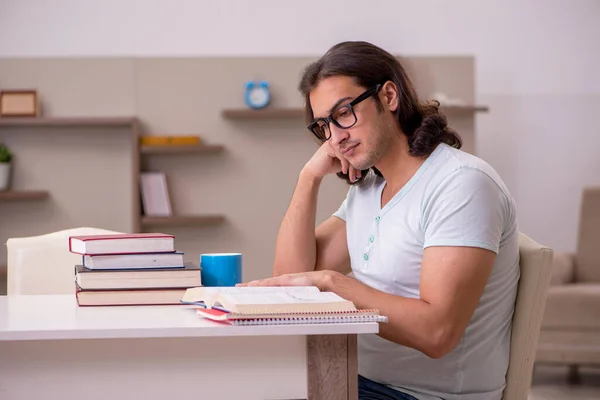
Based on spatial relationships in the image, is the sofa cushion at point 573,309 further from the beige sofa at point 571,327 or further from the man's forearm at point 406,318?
the man's forearm at point 406,318

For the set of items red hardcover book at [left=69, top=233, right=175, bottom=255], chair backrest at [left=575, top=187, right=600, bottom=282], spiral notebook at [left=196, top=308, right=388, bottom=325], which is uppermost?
red hardcover book at [left=69, top=233, right=175, bottom=255]

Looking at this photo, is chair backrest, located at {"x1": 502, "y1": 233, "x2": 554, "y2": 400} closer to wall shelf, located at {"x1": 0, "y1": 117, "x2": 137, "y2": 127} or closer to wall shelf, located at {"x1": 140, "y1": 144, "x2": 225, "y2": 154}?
wall shelf, located at {"x1": 140, "y1": 144, "x2": 225, "y2": 154}

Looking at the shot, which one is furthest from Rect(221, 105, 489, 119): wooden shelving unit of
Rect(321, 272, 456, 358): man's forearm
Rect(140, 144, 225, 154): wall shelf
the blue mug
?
Rect(321, 272, 456, 358): man's forearm

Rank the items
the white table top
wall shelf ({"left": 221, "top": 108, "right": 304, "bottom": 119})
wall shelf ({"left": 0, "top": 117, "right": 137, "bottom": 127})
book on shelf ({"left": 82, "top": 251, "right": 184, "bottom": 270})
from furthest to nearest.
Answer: wall shelf ({"left": 221, "top": 108, "right": 304, "bottom": 119}) < wall shelf ({"left": 0, "top": 117, "right": 137, "bottom": 127}) < book on shelf ({"left": 82, "top": 251, "right": 184, "bottom": 270}) < the white table top

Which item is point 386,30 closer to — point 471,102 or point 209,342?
point 471,102

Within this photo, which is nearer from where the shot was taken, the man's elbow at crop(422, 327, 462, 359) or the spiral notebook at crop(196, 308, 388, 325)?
the spiral notebook at crop(196, 308, 388, 325)

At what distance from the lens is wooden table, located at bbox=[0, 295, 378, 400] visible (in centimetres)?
124

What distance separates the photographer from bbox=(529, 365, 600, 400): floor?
383 cm

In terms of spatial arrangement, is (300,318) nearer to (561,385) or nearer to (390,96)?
(390,96)

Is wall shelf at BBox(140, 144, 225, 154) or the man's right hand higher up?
the man's right hand

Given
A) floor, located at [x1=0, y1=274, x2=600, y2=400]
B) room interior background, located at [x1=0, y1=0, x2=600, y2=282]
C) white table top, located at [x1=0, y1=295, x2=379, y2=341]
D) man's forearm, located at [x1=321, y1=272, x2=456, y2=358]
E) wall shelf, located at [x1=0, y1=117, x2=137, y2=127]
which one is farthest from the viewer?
room interior background, located at [x1=0, y1=0, x2=600, y2=282]

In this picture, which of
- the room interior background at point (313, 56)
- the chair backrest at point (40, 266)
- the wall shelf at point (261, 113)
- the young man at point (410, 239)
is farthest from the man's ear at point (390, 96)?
A: the room interior background at point (313, 56)

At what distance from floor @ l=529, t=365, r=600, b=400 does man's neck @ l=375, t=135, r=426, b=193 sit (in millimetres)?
2270

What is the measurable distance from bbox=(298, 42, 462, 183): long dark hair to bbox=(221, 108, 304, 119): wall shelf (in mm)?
2936
